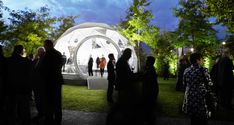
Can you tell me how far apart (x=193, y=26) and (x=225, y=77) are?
18.5 metres

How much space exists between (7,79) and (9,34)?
83.6 ft

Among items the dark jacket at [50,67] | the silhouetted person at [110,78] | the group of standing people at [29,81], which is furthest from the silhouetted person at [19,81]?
the silhouetted person at [110,78]

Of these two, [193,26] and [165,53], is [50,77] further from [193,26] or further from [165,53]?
[165,53]

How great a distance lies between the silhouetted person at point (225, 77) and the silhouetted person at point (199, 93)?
5.71m

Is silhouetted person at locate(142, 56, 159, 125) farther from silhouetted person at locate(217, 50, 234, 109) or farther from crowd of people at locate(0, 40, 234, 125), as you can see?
silhouetted person at locate(217, 50, 234, 109)

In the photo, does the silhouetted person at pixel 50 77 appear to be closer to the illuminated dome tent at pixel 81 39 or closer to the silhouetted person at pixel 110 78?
the silhouetted person at pixel 110 78

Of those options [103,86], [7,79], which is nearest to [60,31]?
[103,86]

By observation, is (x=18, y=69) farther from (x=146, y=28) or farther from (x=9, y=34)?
(x=9, y=34)

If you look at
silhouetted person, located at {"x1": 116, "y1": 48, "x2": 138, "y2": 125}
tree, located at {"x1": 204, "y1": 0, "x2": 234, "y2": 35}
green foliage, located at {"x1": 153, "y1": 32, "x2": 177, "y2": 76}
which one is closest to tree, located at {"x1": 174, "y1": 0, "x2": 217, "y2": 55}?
green foliage, located at {"x1": 153, "y1": 32, "x2": 177, "y2": 76}

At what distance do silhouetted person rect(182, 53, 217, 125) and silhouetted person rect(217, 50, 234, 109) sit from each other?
5.71 m

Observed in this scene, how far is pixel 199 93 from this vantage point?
6324 millimetres

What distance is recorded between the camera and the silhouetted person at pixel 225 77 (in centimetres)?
1177

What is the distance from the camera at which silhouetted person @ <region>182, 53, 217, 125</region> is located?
6.29m

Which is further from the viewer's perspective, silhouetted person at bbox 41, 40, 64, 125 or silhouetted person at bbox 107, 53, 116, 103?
silhouetted person at bbox 107, 53, 116, 103
